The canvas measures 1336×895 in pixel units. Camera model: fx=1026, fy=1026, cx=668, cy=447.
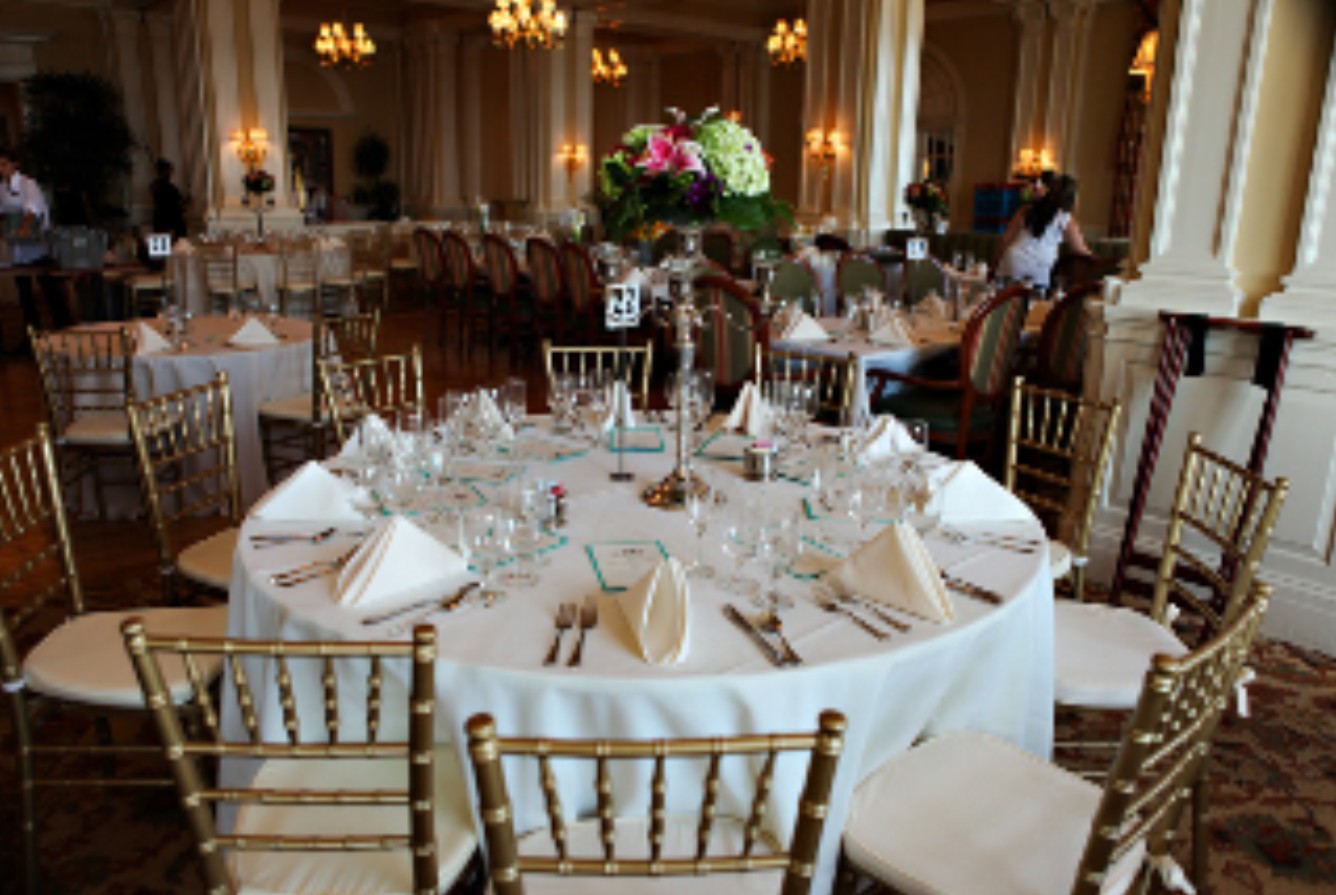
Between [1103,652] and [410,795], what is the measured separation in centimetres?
170

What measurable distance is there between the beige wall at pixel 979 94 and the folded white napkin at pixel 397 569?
47.2ft

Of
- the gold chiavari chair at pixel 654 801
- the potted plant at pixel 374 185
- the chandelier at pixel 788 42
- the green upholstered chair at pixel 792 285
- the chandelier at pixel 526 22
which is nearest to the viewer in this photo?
the gold chiavari chair at pixel 654 801

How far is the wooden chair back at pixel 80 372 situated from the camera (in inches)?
174

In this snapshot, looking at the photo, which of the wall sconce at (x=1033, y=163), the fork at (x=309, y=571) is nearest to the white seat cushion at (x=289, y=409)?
the fork at (x=309, y=571)

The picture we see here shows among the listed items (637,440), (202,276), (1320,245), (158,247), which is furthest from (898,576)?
(202,276)

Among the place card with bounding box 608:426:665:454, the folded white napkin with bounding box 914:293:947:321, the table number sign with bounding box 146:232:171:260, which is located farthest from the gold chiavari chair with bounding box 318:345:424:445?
the folded white napkin with bounding box 914:293:947:321

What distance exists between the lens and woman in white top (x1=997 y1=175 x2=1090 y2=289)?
6.71 meters

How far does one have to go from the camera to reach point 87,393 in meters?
4.55

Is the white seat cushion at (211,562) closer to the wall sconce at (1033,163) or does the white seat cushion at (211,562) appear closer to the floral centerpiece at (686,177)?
the floral centerpiece at (686,177)

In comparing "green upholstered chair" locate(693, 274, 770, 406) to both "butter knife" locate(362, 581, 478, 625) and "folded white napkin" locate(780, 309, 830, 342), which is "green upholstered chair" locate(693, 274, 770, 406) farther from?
"butter knife" locate(362, 581, 478, 625)

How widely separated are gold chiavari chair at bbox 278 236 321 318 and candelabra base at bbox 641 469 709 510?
7.48 metres

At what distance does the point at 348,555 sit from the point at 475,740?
1113mm

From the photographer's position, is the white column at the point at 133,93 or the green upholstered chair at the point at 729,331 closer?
the green upholstered chair at the point at 729,331

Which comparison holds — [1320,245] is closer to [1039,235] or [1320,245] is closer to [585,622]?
[585,622]
